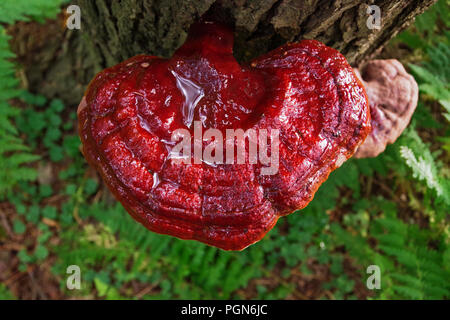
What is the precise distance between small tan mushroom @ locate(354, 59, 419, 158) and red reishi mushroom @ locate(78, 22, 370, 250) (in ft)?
2.05

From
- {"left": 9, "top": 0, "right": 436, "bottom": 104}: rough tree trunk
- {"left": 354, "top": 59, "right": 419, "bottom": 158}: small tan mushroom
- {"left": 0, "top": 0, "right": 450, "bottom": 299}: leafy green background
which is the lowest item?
{"left": 0, "top": 0, "right": 450, "bottom": 299}: leafy green background

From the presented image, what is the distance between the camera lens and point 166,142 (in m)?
1.87

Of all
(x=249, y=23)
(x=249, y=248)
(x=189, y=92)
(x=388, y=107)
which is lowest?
(x=249, y=248)

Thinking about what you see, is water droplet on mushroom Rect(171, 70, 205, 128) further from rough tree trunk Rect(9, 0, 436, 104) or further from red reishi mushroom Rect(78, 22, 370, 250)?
rough tree trunk Rect(9, 0, 436, 104)

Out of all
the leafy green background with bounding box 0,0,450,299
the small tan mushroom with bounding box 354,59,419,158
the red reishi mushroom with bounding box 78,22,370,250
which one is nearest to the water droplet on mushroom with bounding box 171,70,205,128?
the red reishi mushroom with bounding box 78,22,370,250

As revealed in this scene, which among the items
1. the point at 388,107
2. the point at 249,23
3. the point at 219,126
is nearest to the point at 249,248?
the point at 388,107

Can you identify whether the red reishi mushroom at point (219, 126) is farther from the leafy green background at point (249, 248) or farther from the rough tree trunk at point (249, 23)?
the leafy green background at point (249, 248)

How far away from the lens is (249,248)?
385 cm

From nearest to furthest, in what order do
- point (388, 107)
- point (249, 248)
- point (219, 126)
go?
point (219, 126)
point (388, 107)
point (249, 248)

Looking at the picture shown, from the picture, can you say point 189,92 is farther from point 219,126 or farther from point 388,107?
point 388,107

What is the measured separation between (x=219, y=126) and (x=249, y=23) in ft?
2.39

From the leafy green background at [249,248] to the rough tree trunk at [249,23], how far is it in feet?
3.52

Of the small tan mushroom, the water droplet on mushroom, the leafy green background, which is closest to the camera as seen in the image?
the water droplet on mushroom

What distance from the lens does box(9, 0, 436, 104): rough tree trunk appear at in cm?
201
